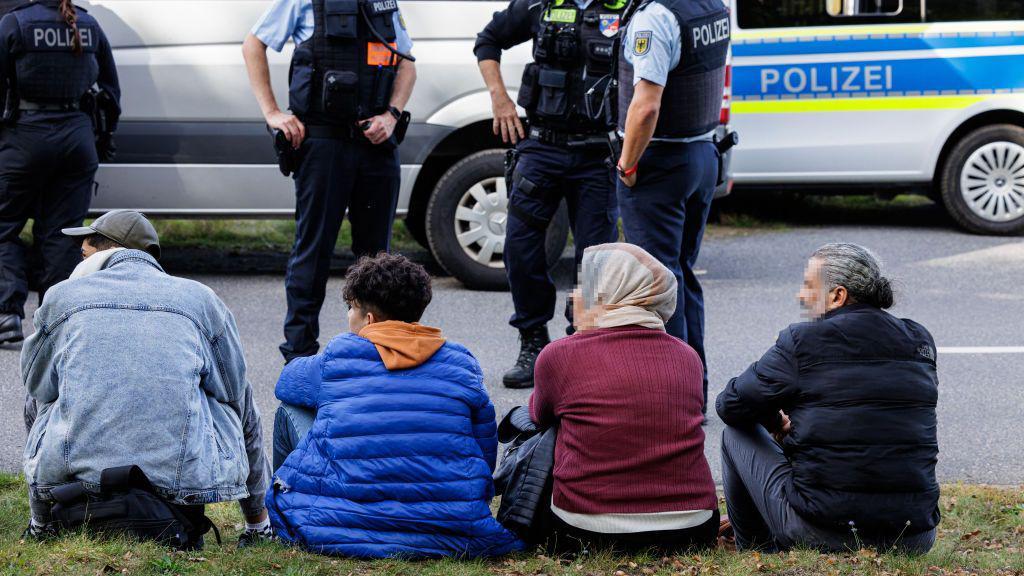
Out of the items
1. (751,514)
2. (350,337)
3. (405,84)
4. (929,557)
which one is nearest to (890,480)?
(929,557)

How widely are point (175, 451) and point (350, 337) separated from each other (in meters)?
0.57

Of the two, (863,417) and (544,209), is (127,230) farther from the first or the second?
(544,209)

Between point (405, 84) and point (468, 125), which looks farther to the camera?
point (468, 125)

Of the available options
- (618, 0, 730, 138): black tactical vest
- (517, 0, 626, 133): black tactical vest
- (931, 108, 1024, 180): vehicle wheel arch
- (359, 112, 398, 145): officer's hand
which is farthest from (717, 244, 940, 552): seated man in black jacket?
(931, 108, 1024, 180): vehicle wheel arch

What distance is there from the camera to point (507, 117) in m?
5.96

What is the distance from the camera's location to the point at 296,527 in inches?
138

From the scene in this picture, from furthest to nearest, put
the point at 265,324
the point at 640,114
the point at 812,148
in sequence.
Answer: the point at 812,148, the point at 265,324, the point at 640,114

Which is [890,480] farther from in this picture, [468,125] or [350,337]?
[468,125]

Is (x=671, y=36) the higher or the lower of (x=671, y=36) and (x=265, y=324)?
the higher

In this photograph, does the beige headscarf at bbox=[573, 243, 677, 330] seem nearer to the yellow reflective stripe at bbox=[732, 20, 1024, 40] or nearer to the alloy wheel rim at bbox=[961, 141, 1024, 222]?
the yellow reflective stripe at bbox=[732, 20, 1024, 40]

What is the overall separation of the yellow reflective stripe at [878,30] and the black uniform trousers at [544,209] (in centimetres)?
388

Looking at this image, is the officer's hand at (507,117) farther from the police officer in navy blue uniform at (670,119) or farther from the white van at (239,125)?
the white van at (239,125)

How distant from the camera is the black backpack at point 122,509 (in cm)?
332

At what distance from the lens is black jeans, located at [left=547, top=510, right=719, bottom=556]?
349 cm
